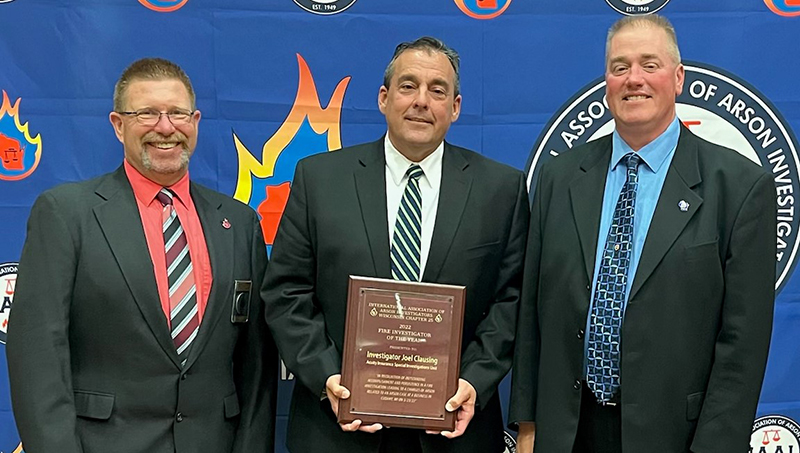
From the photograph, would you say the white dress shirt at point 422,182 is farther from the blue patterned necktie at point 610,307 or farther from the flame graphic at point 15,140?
the flame graphic at point 15,140

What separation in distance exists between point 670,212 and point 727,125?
1.14 meters

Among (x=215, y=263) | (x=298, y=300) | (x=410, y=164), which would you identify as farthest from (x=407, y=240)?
(x=215, y=263)

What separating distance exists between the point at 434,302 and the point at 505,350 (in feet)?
1.17

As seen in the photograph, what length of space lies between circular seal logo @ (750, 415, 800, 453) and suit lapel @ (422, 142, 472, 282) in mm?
1688

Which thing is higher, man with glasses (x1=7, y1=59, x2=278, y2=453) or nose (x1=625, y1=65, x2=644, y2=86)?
nose (x1=625, y1=65, x2=644, y2=86)

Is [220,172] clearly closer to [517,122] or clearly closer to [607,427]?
[517,122]

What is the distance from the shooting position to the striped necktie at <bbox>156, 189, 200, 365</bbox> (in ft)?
7.78

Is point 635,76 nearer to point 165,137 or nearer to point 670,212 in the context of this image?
point 670,212

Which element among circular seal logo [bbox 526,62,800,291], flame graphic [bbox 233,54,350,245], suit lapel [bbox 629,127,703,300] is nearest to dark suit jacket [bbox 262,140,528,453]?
suit lapel [bbox 629,127,703,300]

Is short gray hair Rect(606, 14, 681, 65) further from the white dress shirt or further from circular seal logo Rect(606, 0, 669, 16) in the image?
circular seal logo Rect(606, 0, 669, 16)

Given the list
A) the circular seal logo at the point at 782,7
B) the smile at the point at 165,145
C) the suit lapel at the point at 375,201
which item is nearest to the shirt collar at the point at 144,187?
the smile at the point at 165,145

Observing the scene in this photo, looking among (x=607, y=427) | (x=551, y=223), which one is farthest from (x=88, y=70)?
(x=607, y=427)

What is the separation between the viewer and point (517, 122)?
3.11 m

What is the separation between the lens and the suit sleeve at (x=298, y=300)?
2.34 m
